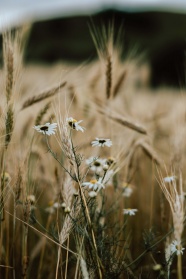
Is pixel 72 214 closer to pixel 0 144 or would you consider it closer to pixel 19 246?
pixel 0 144

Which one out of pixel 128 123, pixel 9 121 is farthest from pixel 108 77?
pixel 9 121

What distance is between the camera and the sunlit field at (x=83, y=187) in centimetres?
122

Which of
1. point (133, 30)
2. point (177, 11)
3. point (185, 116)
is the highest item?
point (177, 11)

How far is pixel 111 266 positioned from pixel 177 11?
43229 millimetres

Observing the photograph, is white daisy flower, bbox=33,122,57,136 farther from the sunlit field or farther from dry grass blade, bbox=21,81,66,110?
dry grass blade, bbox=21,81,66,110

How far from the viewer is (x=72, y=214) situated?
123 centimetres

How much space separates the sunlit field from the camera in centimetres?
122

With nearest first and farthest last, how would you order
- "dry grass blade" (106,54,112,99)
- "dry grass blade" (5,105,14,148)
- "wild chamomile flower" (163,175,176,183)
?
"wild chamomile flower" (163,175,176,183) < "dry grass blade" (5,105,14,148) < "dry grass blade" (106,54,112,99)

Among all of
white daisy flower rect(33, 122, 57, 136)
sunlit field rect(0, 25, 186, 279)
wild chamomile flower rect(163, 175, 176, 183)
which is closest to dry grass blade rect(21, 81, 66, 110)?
sunlit field rect(0, 25, 186, 279)

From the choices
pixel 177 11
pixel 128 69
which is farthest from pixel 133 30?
pixel 128 69

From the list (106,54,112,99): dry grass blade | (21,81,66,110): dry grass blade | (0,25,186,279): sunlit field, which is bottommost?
(0,25,186,279): sunlit field

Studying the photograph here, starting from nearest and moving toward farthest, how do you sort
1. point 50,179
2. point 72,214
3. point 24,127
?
point 72,214 < point 50,179 < point 24,127

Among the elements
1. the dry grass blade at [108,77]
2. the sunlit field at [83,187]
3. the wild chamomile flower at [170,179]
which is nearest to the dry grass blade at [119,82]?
the sunlit field at [83,187]

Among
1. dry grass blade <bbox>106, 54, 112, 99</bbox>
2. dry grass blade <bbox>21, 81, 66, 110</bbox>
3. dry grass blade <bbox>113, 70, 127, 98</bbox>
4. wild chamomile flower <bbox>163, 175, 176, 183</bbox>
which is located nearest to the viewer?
wild chamomile flower <bbox>163, 175, 176, 183</bbox>
